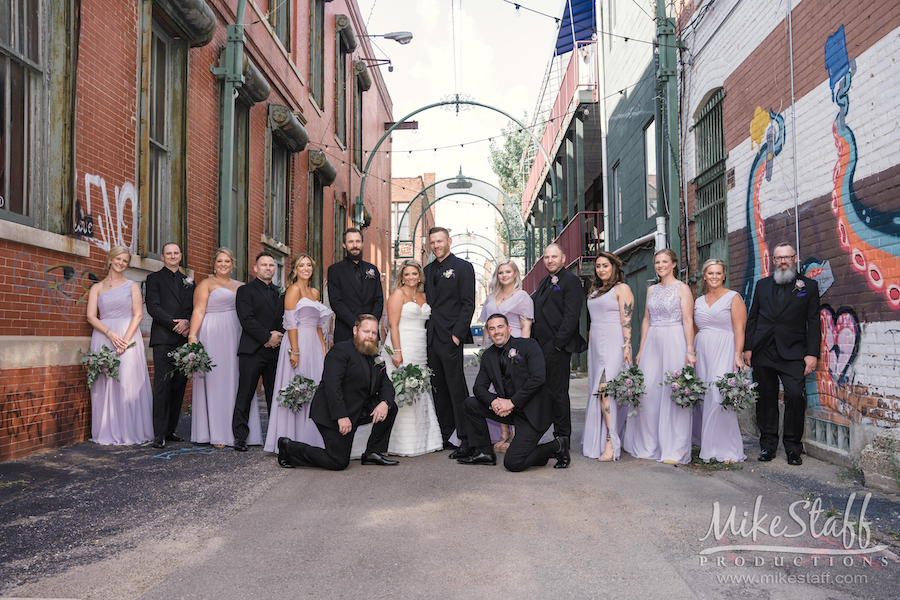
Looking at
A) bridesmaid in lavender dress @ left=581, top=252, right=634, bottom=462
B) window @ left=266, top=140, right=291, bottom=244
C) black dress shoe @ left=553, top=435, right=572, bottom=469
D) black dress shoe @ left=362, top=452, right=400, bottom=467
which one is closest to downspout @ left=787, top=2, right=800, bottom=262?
bridesmaid in lavender dress @ left=581, top=252, right=634, bottom=462

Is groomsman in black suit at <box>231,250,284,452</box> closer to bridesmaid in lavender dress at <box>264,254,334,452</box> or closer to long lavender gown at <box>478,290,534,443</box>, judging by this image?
bridesmaid in lavender dress at <box>264,254,334,452</box>

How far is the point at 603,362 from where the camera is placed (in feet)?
22.4

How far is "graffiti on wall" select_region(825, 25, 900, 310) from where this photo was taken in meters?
5.84

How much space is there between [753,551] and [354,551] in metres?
2.12

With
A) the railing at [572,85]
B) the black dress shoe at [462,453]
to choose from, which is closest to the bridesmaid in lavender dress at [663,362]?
the black dress shoe at [462,453]

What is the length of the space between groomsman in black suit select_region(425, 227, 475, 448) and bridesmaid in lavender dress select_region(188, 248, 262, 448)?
199 cm

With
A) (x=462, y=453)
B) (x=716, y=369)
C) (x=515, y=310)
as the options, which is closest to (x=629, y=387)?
(x=716, y=369)

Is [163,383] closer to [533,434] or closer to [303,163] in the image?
[533,434]

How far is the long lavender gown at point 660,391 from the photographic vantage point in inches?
260

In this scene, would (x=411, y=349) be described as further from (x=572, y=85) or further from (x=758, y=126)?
(x=572, y=85)

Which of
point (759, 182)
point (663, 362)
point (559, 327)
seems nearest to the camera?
point (663, 362)

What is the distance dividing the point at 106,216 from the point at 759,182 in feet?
24.7

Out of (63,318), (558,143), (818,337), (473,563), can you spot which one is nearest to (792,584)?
(473,563)

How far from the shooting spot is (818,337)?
6.28 metres
